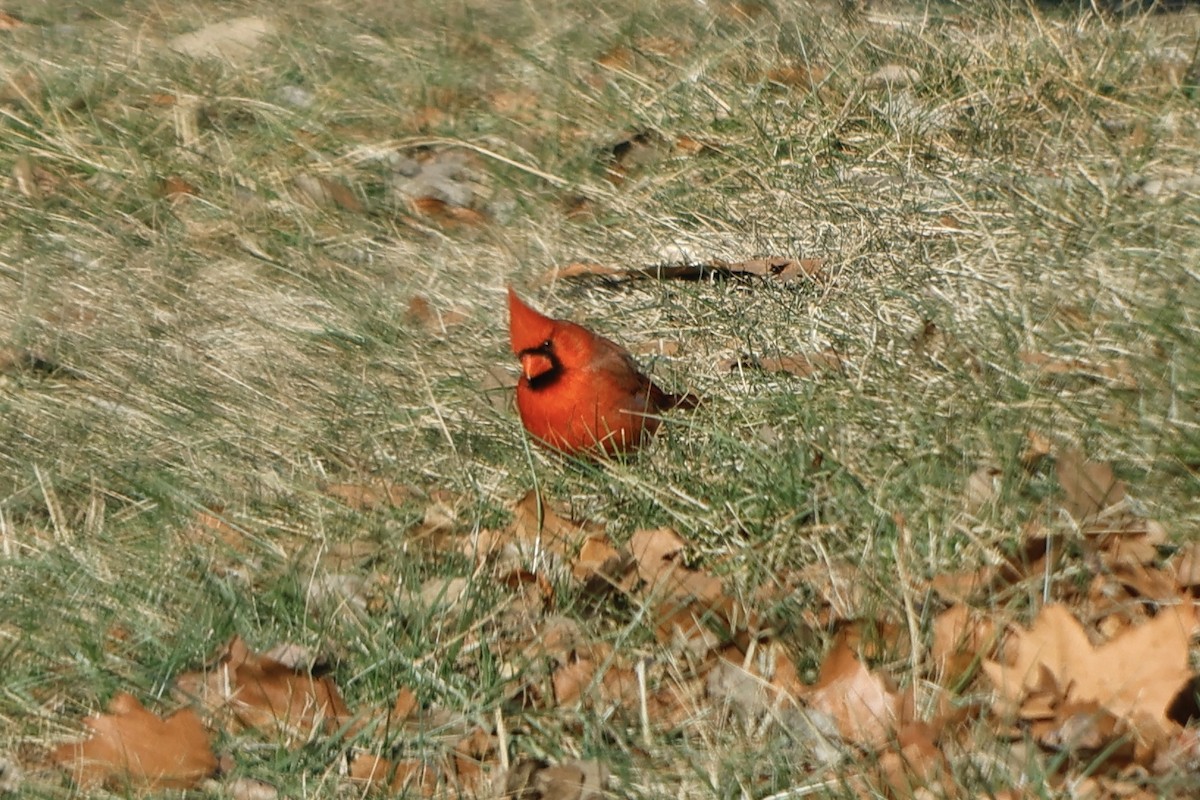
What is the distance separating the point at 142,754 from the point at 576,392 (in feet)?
3.36

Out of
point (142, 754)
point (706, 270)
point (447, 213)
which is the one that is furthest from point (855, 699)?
point (447, 213)

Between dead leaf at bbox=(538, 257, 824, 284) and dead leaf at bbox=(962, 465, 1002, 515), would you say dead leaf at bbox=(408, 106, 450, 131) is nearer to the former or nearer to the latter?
dead leaf at bbox=(538, 257, 824, 284)

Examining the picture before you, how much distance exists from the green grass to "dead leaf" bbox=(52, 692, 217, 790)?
0.08 meters

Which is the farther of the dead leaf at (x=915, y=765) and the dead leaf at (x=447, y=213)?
the dead leaf at (x=447, y=213)

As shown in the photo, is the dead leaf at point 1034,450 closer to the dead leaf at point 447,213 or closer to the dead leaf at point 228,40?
the dead leaf at point 447,213

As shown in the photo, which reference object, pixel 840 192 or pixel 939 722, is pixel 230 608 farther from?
pixel 840 192

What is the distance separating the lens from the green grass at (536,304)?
8.07ft

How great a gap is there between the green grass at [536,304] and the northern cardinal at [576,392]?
7cm

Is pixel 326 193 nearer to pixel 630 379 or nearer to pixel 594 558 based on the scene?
pixel 630 379

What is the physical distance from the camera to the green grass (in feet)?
8.07

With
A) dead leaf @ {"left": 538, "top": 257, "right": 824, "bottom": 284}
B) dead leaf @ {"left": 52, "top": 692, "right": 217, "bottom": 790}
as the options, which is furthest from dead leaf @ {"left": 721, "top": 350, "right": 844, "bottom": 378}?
dead leaf @ {"left": 52, "top": 692, "right": 217, "bottom": 790}

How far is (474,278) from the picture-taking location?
13.5ft

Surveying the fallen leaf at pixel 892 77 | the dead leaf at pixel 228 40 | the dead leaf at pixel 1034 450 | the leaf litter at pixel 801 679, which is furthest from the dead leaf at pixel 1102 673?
the dead leaf at pixel 228 40

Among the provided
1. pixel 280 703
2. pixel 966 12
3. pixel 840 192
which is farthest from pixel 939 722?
pixel 966 12
